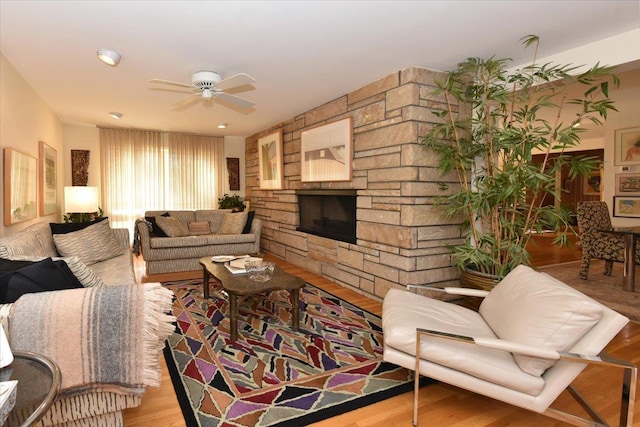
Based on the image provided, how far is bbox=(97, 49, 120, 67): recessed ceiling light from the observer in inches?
112

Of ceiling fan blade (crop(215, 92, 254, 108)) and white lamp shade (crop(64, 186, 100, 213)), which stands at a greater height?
ceiling fan blade (crop(215, 92, 254, 108))

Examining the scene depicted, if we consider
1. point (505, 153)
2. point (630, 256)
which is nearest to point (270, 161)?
point (505, 153)

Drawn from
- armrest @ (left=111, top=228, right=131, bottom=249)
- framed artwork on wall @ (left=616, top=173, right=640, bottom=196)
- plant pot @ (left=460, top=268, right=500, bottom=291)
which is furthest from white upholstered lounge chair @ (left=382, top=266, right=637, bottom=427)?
framed artwork on wall @ (left=616, top=173, right=640, bottom=196)

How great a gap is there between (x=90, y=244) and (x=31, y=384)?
113 inches

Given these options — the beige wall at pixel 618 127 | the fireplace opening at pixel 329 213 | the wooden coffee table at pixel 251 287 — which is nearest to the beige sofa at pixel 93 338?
the wooden coffee table at pixel 251 287

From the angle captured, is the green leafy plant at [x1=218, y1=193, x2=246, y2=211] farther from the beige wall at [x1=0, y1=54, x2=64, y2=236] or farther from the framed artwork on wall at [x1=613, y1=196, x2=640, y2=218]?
the framed artwork on wall at [x1=613, y1=196, x2=640, y2=218]

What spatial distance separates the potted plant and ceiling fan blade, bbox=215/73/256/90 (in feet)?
5.45

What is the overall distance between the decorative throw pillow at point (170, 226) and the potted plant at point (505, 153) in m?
3.91

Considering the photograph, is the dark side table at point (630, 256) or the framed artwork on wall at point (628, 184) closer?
the dark side table at point (630, 256)

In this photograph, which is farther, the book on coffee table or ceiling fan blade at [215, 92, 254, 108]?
ceiling fan blade at [215, 92, 254, 108]

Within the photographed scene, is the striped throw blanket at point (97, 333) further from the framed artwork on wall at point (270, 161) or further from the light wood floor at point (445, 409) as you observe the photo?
the framed artwork on wall at point (270, 161)

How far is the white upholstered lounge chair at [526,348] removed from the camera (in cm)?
153

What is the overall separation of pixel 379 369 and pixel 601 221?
4.18m

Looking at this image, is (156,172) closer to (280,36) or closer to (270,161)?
(270,161)
